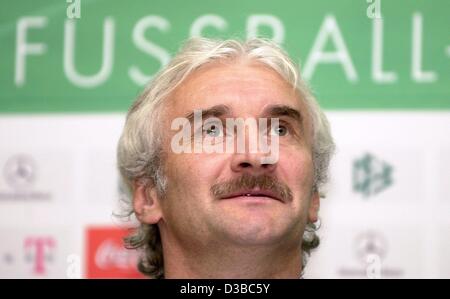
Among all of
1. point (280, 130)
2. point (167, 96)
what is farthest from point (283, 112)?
point (167, 96)

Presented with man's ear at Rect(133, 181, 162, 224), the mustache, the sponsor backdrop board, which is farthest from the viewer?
the sponsor backdrop board

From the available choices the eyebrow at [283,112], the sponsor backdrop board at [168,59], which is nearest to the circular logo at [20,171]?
the sponsor backdrop board at [168,59]

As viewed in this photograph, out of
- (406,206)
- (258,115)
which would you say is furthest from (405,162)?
(258,115)

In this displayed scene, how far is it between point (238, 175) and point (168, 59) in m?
0.47

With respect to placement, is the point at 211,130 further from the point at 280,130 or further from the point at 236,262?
the point at 236,262

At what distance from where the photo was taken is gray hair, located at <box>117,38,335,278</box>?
1.48 meters

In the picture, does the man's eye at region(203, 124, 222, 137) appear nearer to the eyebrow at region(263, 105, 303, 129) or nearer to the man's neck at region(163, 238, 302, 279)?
the eyebrow at region(263, 105, 303, 129)

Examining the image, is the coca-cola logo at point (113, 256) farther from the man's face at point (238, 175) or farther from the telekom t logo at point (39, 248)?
the man's face at point (238, 175)

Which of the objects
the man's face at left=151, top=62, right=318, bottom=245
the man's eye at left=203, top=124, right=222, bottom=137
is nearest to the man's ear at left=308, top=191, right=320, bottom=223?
the man's face at left=151, top=62, right=318, bottom=245

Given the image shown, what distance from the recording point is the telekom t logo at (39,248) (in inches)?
65.8

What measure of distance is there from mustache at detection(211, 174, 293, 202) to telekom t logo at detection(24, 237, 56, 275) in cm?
56

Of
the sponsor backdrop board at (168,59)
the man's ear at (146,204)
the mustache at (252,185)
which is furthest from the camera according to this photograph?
the sponsor backdrop board at (168,59)

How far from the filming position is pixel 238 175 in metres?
1.31
